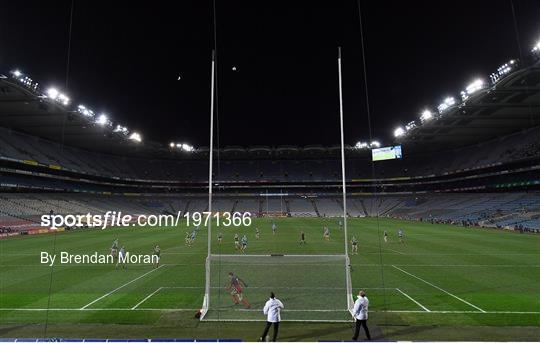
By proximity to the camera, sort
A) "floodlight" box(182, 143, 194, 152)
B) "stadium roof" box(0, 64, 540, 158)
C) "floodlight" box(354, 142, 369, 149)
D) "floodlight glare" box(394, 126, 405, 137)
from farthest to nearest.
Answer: "floodlight" box(354, 142, 369, 149), "floodlight" box(182, 143, 194, 152), "floodlight glare" box(394, 126, 405, 137), "stadium roof" box(0, 64, 540, 158)

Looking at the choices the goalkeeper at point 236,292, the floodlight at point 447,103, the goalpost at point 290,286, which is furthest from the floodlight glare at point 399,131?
the goalkeeper at point 236,292

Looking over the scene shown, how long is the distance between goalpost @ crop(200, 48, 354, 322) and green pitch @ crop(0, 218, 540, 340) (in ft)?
0.17

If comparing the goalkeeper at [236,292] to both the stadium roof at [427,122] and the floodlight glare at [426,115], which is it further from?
the floodlight glare at [426,115]

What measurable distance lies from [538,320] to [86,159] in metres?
85.7

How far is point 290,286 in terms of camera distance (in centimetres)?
1650

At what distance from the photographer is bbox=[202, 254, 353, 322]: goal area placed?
1259cm

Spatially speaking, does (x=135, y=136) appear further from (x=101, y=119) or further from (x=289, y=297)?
(x=289, y=297)

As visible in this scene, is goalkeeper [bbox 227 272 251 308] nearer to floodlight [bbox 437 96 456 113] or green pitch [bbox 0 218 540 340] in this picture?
green pitch [bbox 0 218 540 340]

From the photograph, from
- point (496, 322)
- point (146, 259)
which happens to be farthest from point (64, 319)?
point (496, 322)

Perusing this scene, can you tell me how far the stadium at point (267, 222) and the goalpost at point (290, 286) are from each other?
111 mm

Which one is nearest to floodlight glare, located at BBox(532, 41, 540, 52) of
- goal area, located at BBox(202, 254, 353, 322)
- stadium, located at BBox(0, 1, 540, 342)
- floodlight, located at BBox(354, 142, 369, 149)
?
stadium, located at BBox(0, 1, 540, 342)

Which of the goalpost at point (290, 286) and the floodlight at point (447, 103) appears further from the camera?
the floodlight at point (447, 103)

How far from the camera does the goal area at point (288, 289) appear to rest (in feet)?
41.3

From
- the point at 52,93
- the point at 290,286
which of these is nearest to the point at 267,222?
the point at 52,93
